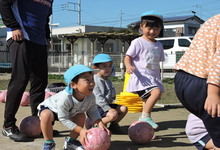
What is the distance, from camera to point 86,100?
423 cm

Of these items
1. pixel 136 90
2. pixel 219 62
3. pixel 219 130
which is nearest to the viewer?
pixel 219 62

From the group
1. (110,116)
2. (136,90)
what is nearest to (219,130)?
(110,116)

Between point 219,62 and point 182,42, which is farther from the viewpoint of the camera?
point 182,42

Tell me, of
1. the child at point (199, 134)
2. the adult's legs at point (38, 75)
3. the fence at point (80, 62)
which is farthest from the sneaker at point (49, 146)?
the fence at point (80, 62)

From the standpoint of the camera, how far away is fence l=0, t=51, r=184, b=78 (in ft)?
57.5

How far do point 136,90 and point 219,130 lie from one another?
9.31 feet

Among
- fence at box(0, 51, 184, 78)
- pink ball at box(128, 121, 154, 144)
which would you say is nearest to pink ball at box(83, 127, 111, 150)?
pink ball at box(128, 121, 154, 144)

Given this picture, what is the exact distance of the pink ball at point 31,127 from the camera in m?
4.77

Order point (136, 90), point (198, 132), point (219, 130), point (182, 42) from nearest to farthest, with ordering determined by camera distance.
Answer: point (219, 130) → point (198, 132) → point (136, 90) → point (182, 42)

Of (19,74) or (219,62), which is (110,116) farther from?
(219,62)

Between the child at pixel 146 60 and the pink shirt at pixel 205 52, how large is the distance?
2512mm

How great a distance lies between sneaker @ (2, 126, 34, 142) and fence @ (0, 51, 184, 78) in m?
12.2

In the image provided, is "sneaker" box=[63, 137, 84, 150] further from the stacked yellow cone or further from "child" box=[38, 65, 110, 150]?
the stacked yellow cone

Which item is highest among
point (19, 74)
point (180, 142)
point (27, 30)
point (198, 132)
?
point (27, 30)
